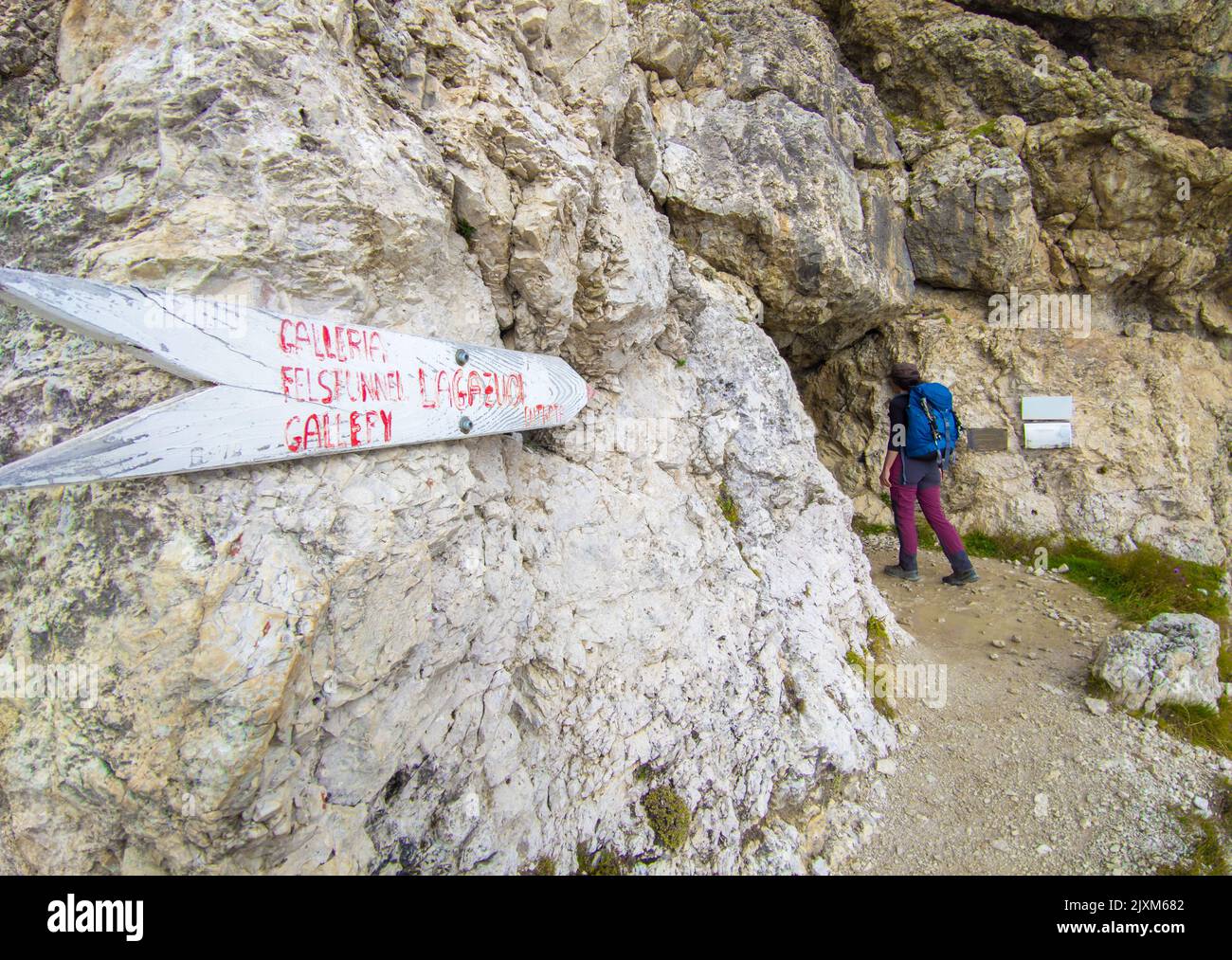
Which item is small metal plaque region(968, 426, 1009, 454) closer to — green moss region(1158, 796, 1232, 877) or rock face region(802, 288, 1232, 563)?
rock face region(802, 288, 1232, 563)

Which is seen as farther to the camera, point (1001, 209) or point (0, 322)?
point (1001, 209)

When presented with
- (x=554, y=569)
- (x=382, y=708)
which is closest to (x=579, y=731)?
(x=554, y=569)

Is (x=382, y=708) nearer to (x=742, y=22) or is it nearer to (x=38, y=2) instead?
(x=38, y=2)

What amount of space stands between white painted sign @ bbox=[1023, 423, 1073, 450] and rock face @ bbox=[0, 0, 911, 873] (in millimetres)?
4717

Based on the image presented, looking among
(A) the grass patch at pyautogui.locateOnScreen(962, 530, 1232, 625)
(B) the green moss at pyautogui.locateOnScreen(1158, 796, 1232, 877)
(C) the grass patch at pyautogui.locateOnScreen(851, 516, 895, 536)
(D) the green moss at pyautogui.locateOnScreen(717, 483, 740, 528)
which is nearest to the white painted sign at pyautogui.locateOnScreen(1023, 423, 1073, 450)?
(A) the grass patch at pyautogui.locateOnScreen(962, 530, 1232, 625)

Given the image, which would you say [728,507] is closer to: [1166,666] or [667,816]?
[667,816]

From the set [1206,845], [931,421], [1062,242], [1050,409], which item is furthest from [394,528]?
[1062,242]

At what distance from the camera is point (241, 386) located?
83.9 inches

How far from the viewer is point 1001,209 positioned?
7.96 meters

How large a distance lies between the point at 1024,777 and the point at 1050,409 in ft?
19.0

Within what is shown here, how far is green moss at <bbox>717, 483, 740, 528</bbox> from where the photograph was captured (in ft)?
16.5

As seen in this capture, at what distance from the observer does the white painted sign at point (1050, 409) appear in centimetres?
820

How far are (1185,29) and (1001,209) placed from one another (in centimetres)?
380

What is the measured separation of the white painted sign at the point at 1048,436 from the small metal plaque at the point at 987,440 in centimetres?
26
